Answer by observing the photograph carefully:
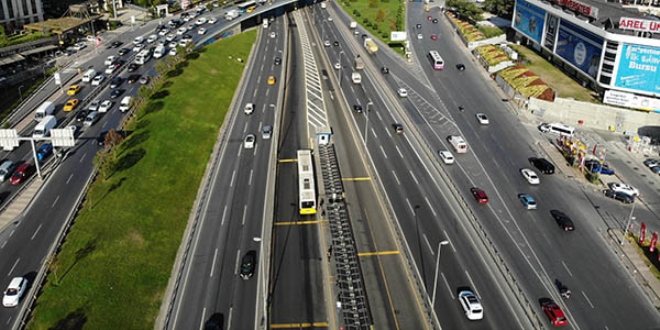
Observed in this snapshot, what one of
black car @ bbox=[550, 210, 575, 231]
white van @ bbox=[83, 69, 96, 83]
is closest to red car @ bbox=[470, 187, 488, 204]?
black car @ bbox=[550, 210, 575, 231]

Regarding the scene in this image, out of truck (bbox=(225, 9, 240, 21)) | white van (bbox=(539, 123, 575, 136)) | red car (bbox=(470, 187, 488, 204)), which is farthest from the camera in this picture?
truck (bbox=(225, 9, 240, 21))

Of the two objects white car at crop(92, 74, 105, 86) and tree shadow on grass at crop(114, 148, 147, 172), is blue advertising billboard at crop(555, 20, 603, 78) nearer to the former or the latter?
tree shadow on grass at crop(114, 148, 147, 172)

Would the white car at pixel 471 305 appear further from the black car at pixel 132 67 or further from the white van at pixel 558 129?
the black car at pixel 132 67

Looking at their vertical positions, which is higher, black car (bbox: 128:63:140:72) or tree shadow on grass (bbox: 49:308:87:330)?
black car (bbox: 128:63:140:72)

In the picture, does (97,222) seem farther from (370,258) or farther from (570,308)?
(570,308)

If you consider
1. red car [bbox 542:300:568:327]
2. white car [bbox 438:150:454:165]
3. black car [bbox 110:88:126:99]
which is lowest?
red car [bbox 542:300:568:327]

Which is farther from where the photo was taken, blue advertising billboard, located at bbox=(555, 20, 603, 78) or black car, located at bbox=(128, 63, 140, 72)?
black car, located at bbox=(128, 63, 140, 72)

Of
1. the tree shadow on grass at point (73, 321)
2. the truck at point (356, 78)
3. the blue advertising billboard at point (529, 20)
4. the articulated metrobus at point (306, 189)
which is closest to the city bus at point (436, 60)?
the truck at point (356, 78)
